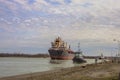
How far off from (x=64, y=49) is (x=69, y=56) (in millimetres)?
6752

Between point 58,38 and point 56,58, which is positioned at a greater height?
point 58,38

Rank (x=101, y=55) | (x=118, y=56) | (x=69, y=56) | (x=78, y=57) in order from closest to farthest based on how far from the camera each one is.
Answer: (x=118, y=56), (x=78, y=57), (x=101, y=55), (x=69, y=56)

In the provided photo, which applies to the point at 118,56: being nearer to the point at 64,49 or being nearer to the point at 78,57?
the point at 78,57

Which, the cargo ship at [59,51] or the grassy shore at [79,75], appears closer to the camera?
the grassy shore at [79,75]

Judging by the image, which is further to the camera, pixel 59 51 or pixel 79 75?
A: pixel 59 51

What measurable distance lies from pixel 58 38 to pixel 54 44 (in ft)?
16.0

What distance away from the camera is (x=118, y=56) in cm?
9838

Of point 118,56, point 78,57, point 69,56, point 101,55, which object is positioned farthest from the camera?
point 69,56

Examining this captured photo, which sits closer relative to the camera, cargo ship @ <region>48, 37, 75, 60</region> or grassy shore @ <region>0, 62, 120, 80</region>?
grassy shore @ <region>0, 62, 120, 80</region>

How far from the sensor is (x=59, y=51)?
144500 millimetres

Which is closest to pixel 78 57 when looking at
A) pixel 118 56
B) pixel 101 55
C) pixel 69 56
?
pixel 118 56

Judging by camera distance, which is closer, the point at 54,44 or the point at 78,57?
the point at 78,57

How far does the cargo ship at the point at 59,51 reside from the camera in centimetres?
14425

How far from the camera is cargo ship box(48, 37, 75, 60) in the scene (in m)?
144
